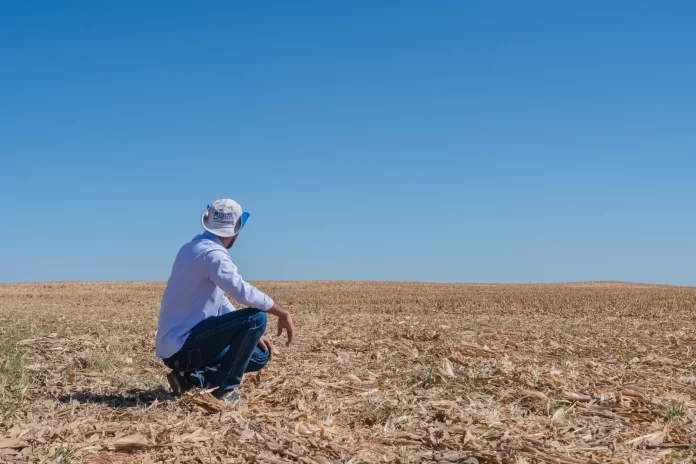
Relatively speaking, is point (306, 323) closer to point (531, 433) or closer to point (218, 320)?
point (218, 320)

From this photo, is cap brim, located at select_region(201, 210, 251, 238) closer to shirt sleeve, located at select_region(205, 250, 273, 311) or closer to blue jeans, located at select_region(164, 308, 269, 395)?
shirt sleeve, located at select_region(205, 250, 273, 311)

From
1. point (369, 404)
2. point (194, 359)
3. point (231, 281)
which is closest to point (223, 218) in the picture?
A: point (231, 281)

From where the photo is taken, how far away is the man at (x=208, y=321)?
221 inches

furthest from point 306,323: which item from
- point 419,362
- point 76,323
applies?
point 419,362

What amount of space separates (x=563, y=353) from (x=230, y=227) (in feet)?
19.2

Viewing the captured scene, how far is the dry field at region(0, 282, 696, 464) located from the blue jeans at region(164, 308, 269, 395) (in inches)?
11.4

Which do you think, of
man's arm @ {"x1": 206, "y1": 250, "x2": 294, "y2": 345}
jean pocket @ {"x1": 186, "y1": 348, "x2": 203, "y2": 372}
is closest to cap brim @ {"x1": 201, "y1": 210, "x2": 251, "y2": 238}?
man's arm @ {"x1": 206, "y1": 250, "x2": 294, "y2": 345}

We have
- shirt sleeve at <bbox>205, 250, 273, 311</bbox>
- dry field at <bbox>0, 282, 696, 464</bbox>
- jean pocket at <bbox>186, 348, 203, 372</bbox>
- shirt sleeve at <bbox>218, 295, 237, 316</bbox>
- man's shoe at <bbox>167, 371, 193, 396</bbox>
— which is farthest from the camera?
shirt sleeve at <bbox>218, 295, 237, 316</bbox>

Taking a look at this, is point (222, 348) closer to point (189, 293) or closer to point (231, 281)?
point (189, 293)

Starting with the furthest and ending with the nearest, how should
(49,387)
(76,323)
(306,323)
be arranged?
(306,323) → (76,323) → (49,387)

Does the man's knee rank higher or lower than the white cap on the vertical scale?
lower

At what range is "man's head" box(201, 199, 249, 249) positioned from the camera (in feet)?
18.6

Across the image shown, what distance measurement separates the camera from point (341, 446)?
4.53m

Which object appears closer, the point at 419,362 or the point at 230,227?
the point at 230,227
